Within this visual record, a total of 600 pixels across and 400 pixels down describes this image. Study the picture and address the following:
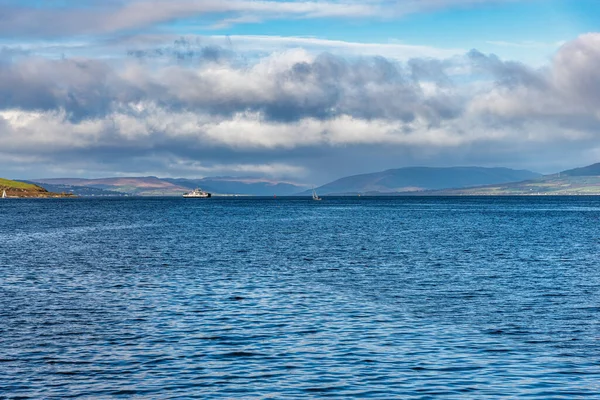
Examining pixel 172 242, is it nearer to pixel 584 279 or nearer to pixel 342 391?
pixel 584 279

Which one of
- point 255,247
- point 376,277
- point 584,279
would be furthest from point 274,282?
point 255,247

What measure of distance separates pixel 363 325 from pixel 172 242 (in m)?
72.4

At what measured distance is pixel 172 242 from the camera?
110m

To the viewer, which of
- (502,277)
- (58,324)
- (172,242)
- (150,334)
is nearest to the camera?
(150,334)

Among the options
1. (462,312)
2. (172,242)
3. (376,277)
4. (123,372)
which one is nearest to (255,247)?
(172,242)

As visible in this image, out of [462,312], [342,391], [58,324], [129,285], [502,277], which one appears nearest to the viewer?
[342,391]

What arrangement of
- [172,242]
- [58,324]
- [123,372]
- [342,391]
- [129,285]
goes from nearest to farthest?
[342,391] < [123,372] < [58,324] < [129,285] < [172,242]

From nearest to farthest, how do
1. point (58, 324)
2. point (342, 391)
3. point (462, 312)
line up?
point (342, 391), point (58, 324), point (462, 312)

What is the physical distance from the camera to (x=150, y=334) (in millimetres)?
38469

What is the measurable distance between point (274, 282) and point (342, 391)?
3238 cm

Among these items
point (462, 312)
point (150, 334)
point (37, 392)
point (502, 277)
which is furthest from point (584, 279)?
point (37, 392)

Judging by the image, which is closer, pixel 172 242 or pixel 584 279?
pixel 584 279

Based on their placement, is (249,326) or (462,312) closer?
(249,326)

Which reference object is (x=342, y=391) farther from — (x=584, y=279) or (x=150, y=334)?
(x=584, y=279)
